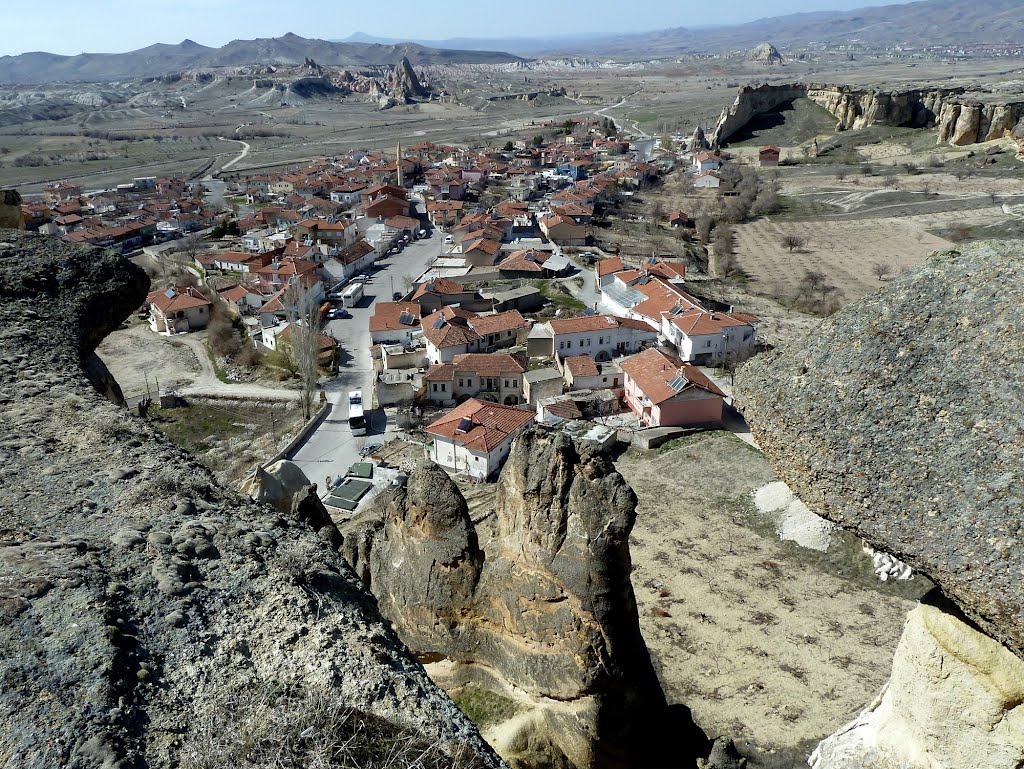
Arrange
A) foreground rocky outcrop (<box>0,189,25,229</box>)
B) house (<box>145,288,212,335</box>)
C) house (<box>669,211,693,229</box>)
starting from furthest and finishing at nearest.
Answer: house (<box>669,211,693,229</box>), house (<box>145,288,212,335</box>), foreground rocky outcrop (<box>0,189,25,229</box>)

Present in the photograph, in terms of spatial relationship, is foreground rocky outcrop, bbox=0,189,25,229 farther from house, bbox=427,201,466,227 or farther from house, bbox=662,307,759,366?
house, bbox=427,201,466,227

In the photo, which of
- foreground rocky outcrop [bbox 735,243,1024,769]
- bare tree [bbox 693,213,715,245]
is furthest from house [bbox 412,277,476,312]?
foreground rocky outcrop [bbox 735,243,1024,769]

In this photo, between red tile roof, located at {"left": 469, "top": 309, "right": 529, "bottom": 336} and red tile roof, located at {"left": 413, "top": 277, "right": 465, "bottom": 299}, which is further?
red tile roof, located at {"left": 413, "top": 277, "right": 465, "bottom": 299}

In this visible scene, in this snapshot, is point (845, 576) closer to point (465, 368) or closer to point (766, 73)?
point (465, 368)

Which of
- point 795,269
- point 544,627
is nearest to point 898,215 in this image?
point 795,269

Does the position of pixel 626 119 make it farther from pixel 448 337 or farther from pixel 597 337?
pixel 448 337

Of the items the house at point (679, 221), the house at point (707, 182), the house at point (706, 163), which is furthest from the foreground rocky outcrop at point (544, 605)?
the house at point (706, 163)
